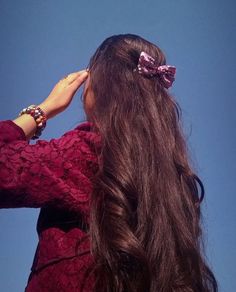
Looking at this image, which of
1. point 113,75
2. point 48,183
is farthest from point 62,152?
point 113,75

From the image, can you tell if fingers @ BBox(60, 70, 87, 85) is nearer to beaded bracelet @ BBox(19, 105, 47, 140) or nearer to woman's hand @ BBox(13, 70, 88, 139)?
woman's hand @ BBox(13, 70, 88, 139)

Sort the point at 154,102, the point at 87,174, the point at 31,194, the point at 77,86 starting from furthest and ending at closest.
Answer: the point at 77,86, the point at 154,102, the point at 87,174, the point at 31,194

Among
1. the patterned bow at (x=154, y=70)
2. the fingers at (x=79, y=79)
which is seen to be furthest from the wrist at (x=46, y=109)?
the patterned bow at (x=154, y=70)

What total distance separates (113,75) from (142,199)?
45cm

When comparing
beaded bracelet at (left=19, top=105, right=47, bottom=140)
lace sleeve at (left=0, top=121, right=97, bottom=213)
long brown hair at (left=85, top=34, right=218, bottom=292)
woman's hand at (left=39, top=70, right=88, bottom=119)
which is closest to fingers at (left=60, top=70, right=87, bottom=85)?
woman's hand at (left=39, top=70, right=88, bottom=119)

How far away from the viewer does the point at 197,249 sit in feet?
3.61

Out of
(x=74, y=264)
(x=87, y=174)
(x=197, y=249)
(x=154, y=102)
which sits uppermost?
(x=154, y=102)

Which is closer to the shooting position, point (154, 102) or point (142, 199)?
point (142, 199)

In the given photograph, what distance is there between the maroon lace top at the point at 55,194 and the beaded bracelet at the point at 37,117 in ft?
0.40

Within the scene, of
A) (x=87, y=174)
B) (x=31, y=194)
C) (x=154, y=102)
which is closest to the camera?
(x=31, y=194)

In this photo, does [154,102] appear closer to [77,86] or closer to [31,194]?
[77,86]

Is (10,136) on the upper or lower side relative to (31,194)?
upper

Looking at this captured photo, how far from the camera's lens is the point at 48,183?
0.99 meters

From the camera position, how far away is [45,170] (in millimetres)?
990
